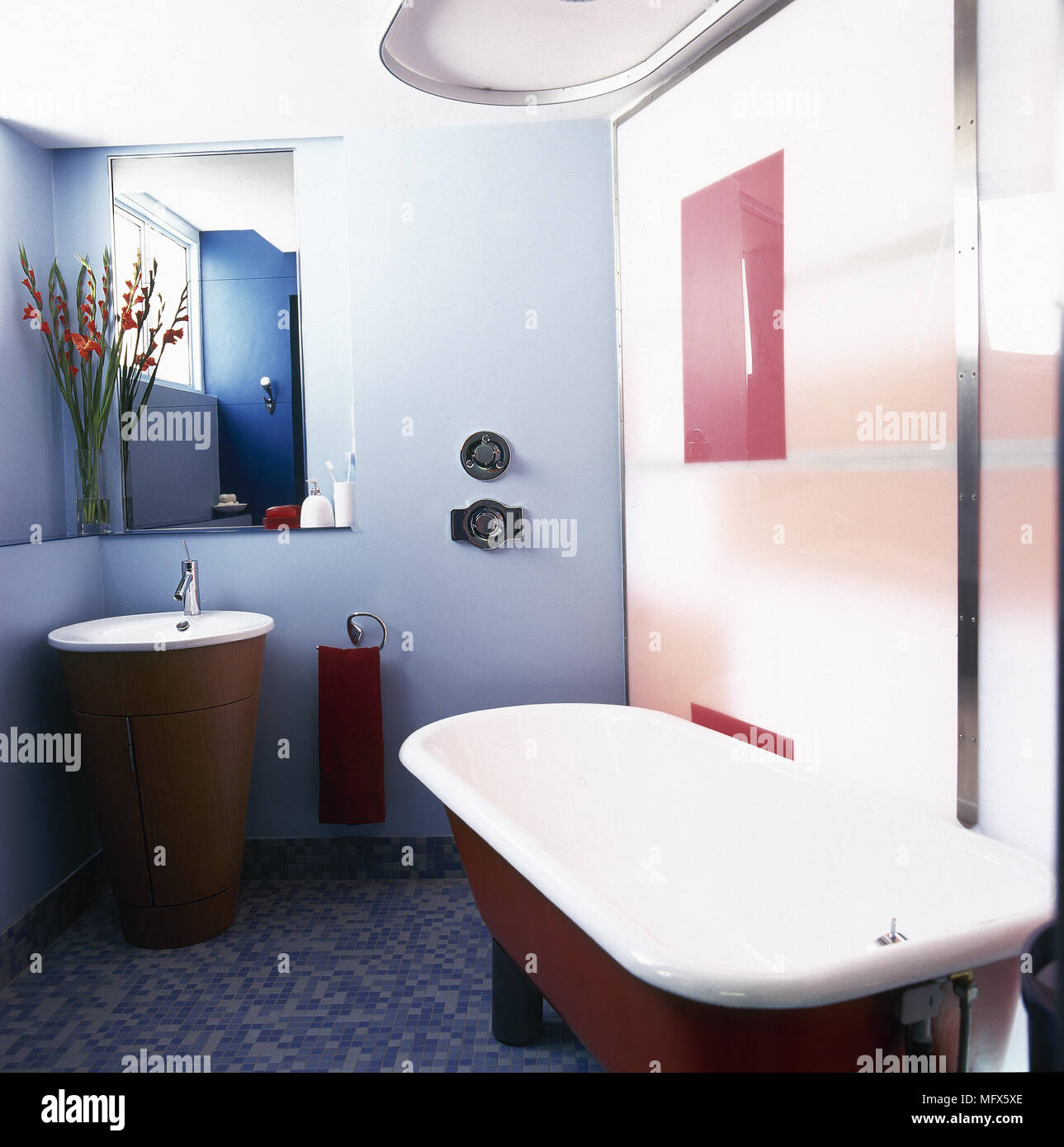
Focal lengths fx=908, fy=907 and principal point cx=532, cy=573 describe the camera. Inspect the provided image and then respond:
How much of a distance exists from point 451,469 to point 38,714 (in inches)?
57.0

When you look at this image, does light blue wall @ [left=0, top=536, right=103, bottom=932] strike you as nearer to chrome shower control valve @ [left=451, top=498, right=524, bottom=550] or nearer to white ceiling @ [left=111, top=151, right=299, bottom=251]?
white ceiling @ [left=111, top=151, right=299, bottom=251]

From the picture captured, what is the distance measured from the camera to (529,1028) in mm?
2092

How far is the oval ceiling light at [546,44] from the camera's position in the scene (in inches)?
87.2

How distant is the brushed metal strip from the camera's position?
1.68 m

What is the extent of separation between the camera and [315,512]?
3008mm

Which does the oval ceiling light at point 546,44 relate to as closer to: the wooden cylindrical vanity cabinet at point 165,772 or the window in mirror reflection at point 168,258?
the window in mirror reflection at point 168,258

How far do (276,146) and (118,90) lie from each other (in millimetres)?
536

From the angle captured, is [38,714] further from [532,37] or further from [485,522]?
[532,37]

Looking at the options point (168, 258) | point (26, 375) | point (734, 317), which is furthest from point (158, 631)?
point (734, 317)

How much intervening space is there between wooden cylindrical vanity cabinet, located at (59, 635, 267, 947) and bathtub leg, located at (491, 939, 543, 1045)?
99cm

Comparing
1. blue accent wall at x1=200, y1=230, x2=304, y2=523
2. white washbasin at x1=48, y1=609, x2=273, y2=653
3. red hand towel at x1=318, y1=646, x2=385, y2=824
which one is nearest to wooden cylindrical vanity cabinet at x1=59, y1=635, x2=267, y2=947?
white washbasin at x1=48, y1=609, x2=273, y2=653

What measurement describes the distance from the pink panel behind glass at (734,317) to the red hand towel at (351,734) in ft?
4.10

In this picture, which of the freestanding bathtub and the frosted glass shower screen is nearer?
the freestanding bathtub
